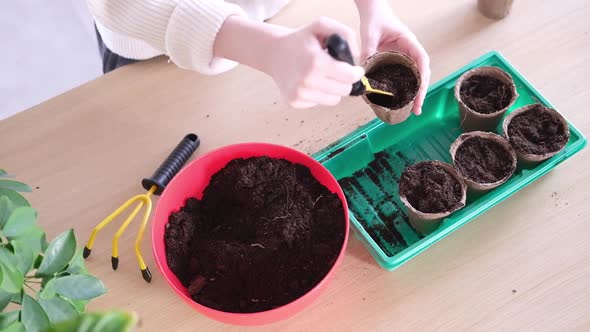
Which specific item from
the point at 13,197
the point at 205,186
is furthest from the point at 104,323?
the point at 205,186

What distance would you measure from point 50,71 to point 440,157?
123 cm

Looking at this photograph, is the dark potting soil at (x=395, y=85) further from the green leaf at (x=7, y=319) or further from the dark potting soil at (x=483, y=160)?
the green leaf at (x=7, y=319)

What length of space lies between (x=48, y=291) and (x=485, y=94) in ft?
2.22

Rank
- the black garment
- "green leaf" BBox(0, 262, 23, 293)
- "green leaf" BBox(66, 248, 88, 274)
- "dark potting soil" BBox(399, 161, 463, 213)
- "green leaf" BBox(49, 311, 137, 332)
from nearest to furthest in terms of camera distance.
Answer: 1. "green leaf" BBox(49, 311, 137, 332)
2. "green leaf" BBox(0, 262, 23, 293)
3. "green leaf" BBox(66, 248, 88, 274)
4. "dark potting soil" BBox(399, 161, 463, 213)
5. the black garment

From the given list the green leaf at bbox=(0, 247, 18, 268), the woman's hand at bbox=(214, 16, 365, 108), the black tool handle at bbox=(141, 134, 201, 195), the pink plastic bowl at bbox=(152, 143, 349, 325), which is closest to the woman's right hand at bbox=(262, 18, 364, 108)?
the woman's hand at bbox=(214, 16, 365, 108)

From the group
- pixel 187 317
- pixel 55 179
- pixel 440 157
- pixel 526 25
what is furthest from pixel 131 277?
pixel 526 25

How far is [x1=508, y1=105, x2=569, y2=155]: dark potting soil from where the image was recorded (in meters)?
0.77

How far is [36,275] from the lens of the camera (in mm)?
500

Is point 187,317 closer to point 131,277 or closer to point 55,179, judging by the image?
point 131,277

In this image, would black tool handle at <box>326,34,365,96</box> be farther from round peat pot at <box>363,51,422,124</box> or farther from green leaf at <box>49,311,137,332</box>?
green leaf at <box>49,311,137,332</box>

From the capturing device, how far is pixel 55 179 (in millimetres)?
836

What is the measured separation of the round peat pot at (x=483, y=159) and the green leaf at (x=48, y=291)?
542 millimetres

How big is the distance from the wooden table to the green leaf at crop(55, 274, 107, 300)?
23 centimetres

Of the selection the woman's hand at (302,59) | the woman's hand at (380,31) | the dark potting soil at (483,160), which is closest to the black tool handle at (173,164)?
the woman's hand at (302,59)
